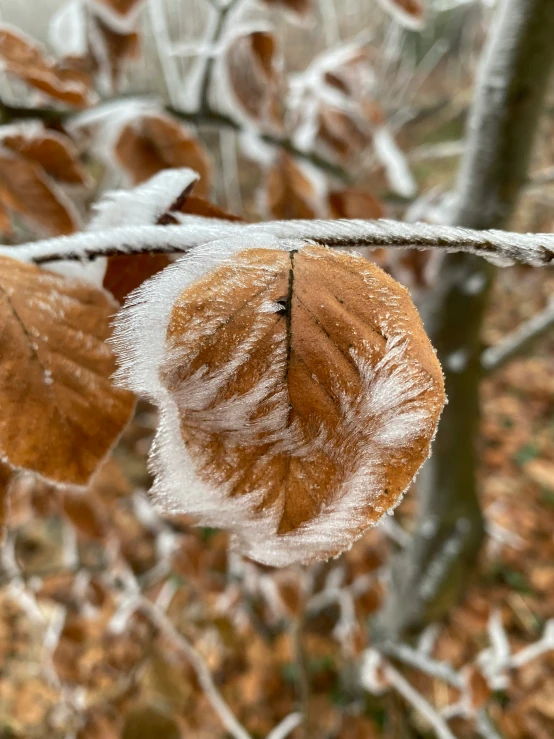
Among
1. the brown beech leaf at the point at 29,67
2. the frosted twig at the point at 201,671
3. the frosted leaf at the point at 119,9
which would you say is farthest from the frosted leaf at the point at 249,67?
the frosted twig at the point at 201,671

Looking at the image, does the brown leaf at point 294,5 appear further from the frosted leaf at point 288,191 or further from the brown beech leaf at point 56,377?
the brown beech leaf at point 56,377

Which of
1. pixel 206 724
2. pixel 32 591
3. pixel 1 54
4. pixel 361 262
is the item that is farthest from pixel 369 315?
pixel 206 724

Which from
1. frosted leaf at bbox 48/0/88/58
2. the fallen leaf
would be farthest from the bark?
the fallen leaf

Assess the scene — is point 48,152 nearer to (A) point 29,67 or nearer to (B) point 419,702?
(A) point 29,67

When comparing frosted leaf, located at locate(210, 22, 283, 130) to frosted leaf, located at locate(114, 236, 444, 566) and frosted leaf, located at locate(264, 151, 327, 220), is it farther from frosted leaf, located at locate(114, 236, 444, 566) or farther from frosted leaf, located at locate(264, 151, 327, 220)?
frosted leaf, located at locate(114, 236, 444, 566)

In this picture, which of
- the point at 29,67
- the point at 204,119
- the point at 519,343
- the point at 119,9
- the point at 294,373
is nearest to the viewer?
the point at 294,373

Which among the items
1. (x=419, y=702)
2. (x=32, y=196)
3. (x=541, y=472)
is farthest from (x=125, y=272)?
(x=541, y=472)
